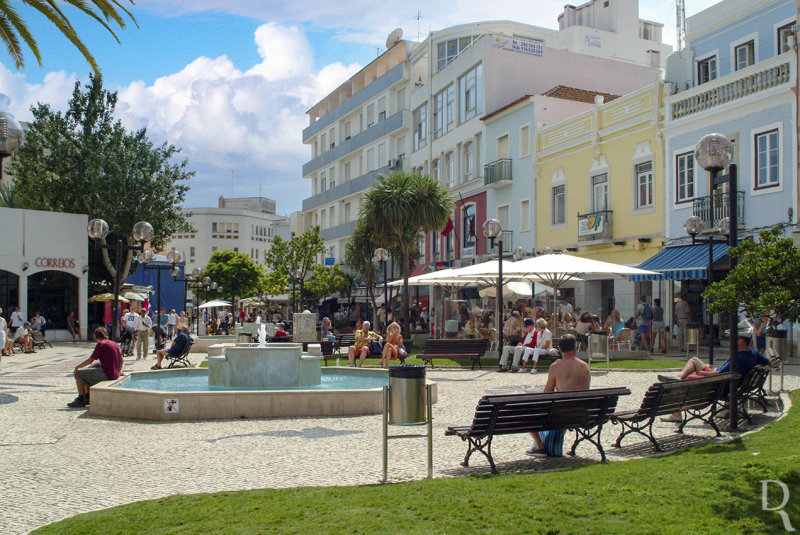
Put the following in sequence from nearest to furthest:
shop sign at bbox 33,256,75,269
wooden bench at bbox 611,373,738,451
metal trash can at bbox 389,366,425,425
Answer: metal trash can at bbox 389,366,425,425, wooden bench at bbox 611,373,738,451, shop sign at bbox 33,256,75,269

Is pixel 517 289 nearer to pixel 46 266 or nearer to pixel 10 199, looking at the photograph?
pixel 46 266

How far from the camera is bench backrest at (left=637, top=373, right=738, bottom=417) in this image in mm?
8031

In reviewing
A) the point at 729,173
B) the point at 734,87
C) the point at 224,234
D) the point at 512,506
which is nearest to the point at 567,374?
the point at 512,506

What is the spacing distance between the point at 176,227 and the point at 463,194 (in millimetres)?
15072

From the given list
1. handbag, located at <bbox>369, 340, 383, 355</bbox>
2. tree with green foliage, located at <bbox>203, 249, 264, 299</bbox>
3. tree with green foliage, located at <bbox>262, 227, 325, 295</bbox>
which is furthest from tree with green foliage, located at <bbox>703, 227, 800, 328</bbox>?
tree with green foliage, located at <bbox>203, 249, 264, 299</bbox>

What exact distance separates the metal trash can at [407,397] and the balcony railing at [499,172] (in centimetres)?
A: 2891

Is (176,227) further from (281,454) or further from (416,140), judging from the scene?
(281,454)

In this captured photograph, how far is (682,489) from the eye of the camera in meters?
5.61

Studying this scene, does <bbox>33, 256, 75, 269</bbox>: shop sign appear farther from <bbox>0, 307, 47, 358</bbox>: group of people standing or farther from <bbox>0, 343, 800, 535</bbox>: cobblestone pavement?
<bbox>0, 343, 800, 535</bbox>: cobblestone pavement

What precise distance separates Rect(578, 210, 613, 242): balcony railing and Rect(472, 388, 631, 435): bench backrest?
845 inches

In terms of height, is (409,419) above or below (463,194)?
below

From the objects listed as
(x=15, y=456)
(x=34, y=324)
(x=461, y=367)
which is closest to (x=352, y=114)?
(x=34, y=324)

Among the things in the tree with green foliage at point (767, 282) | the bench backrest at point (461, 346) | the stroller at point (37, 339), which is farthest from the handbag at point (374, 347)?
the stroller at point (37, 339)

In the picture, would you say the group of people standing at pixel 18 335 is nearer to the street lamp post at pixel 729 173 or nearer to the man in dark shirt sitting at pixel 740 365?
the man in dark shirt sitting at pixel 740 365
